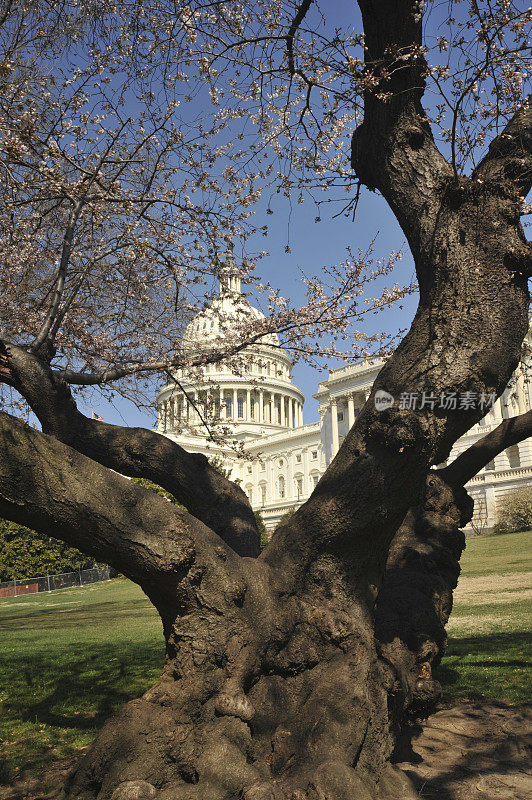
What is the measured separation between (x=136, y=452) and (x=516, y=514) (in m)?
33.7

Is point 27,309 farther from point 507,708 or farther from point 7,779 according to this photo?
point 507,708

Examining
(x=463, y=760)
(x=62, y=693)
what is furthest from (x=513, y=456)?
(x=463, y=760)

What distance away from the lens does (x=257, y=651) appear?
3.53 meters

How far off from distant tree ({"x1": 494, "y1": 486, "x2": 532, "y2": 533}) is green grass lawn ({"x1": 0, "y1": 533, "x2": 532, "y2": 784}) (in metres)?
19.5

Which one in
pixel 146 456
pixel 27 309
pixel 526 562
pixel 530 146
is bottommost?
pixel 526 562

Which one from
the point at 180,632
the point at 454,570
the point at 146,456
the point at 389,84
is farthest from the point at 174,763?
the point at 389,84

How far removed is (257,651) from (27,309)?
20.5 ft

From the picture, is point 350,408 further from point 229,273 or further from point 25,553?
point 229,273

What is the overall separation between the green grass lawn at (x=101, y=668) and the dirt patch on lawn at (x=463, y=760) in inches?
17.2

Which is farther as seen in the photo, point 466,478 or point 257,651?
point 466,478

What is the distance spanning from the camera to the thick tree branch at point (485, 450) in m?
5.36

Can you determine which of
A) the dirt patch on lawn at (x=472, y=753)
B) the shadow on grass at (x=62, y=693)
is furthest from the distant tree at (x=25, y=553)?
the dirt patch on lawn at (x=472, y=753)

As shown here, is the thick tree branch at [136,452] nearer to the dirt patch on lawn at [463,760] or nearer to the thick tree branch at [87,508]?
the thick tree branch at [87,508]

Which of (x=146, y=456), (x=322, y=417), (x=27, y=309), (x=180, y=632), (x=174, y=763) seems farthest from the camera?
(x=322, y=417)
